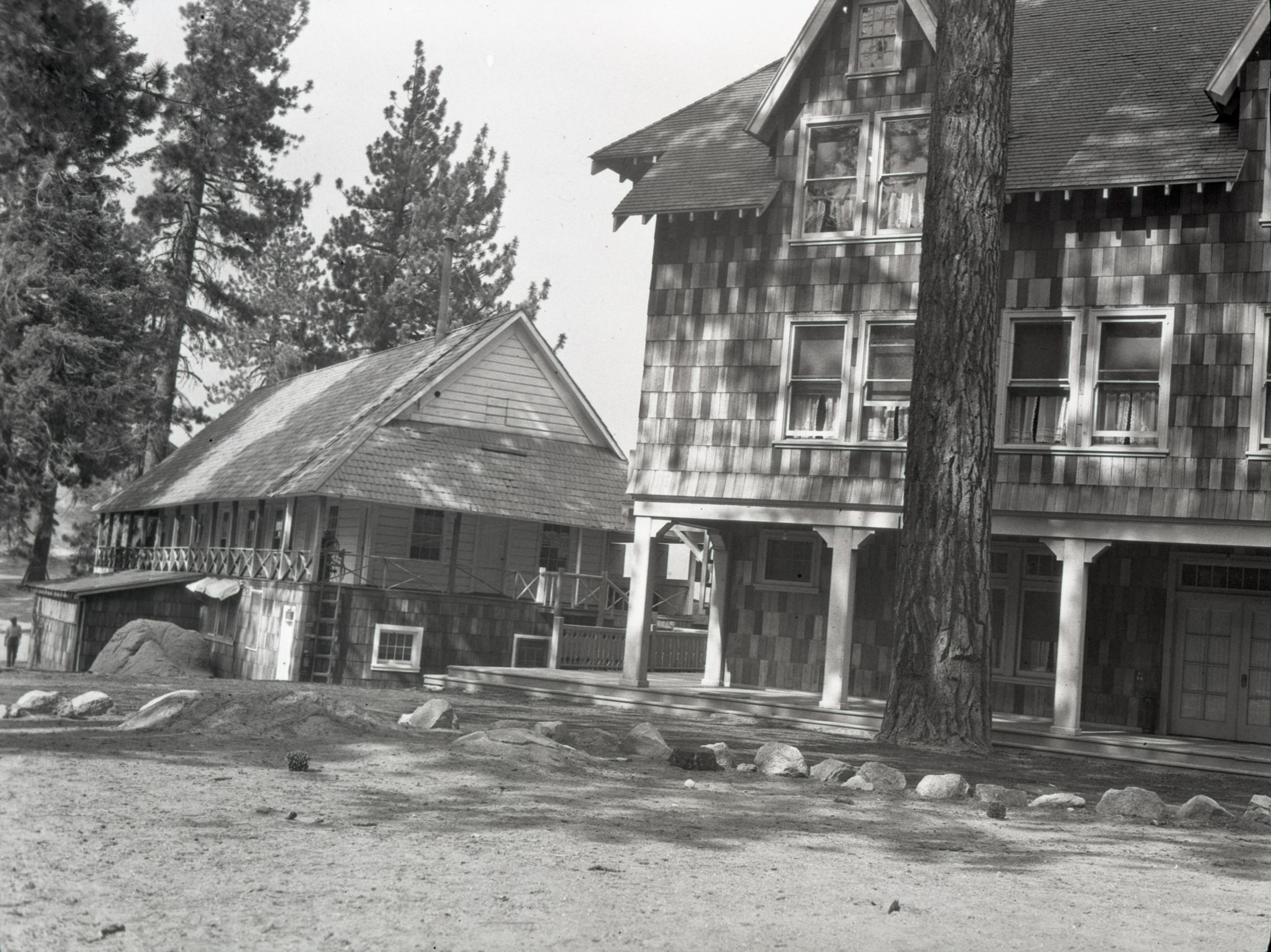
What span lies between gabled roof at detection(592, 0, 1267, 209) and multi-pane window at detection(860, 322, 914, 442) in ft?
9.24

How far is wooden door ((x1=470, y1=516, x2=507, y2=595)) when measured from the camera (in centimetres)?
3453

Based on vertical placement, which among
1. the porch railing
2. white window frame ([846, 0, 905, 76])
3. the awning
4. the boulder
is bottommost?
the boulder

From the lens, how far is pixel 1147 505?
60.8 ft

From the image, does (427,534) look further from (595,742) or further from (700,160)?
(595,742)

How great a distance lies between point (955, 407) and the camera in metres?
15.9

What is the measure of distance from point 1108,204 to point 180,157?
66.7 feet

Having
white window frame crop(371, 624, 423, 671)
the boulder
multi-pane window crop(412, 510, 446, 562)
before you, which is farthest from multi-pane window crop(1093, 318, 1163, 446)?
the boulder

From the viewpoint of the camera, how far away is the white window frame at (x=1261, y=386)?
59.0 ft

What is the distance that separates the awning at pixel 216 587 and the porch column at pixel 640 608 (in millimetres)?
14916

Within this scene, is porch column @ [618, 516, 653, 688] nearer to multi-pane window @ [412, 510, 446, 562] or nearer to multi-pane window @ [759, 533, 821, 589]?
multi-pane window @ [759, 533, 821, 589]

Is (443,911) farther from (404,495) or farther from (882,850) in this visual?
(404,495)

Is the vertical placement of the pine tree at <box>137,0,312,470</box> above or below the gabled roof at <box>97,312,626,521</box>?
above

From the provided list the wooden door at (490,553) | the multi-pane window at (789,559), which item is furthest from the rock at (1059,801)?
the wooden door at (490,553)

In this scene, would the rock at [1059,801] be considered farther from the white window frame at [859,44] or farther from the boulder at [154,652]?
the boulder at [154,652]
